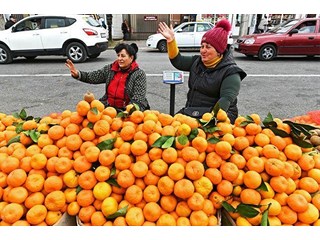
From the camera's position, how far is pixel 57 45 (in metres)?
9.35

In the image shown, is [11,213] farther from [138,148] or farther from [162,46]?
[162,46]

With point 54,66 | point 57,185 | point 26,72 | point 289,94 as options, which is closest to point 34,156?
point 57,185

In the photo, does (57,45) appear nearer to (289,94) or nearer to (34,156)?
(289,94)

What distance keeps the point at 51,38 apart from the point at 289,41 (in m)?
8.63

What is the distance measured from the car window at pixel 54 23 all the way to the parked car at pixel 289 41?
6.83 m

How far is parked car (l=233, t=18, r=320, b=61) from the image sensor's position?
951 centimetres

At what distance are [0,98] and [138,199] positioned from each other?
5639mm

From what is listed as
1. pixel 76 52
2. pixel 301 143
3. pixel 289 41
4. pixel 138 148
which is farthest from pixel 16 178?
pixel 289 41

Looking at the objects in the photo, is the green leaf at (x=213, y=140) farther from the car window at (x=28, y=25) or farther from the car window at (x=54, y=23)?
the car window at (x=28, y=25)

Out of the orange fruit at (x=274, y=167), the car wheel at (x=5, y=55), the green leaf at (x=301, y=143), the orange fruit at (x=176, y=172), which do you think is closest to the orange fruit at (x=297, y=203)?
the orange fruit at (x=274, y=167)

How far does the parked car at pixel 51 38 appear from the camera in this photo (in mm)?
9156

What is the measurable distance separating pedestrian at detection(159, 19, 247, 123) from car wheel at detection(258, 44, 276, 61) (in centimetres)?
817

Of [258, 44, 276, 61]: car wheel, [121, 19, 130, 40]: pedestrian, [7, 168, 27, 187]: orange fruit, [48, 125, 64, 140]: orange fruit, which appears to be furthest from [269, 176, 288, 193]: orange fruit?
[121, 19, 130, 40]: pedestrian

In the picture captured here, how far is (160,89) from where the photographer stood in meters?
6.46
